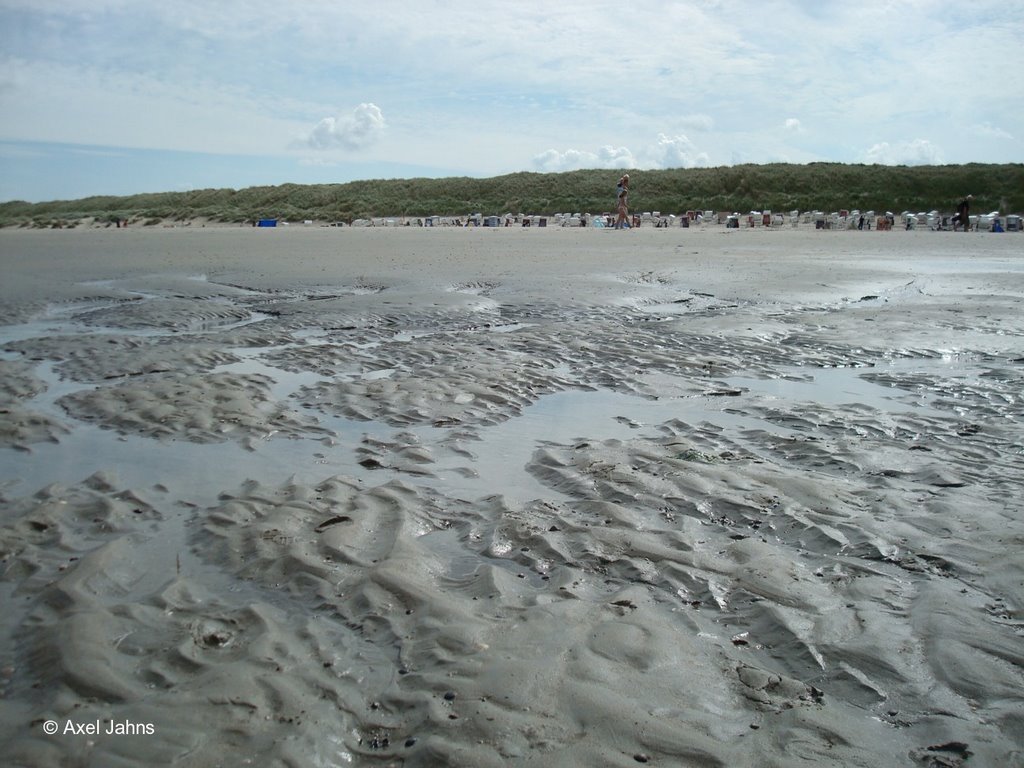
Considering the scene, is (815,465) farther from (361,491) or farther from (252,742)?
(252,742)

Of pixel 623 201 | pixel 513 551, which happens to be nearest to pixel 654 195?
pixel 623 201

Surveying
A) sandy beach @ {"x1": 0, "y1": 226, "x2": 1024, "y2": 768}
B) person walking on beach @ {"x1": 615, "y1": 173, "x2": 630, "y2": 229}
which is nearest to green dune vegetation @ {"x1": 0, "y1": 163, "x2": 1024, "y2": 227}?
person walking on beach @ {"x1": 615, "y1": 173, "x2": 630, "y2": 229}

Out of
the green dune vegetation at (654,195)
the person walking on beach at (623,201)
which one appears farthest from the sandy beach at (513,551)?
the green dune vegetation at (654,195)

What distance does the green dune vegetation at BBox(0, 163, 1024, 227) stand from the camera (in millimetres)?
48594

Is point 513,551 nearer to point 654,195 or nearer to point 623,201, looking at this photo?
point 623,201

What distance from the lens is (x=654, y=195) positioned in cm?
5231

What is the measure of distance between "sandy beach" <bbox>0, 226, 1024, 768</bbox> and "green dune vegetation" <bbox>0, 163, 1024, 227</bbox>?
141 ft

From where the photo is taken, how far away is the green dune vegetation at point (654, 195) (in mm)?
48594

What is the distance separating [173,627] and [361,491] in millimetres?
1373

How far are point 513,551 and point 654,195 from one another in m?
51.4

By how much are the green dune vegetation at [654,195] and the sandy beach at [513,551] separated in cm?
4313

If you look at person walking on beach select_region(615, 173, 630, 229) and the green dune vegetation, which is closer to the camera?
person walking on beach select_region(615, 173, 630, 229)

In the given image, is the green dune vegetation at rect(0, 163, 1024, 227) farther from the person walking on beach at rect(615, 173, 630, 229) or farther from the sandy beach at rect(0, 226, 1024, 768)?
the sandy beach at rect(0, 226, 1024, 768)

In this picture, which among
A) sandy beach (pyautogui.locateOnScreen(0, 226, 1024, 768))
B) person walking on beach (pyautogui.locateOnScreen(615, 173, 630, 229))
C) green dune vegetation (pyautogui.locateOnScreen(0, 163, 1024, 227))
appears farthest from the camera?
green dune vegetation (pyautogui.locateOnScreen(0, 163, 1024, 227))
